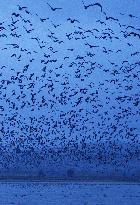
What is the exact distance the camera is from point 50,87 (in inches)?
1657

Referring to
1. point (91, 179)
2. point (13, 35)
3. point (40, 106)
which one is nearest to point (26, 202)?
point (40, 106)

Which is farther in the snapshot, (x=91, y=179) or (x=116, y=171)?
(x=116, y=171)

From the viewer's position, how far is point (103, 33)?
38250 mm

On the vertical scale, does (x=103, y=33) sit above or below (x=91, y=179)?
below

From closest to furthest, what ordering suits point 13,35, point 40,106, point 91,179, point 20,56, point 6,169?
1. point 13,35
2. point 20,56
3. point 40,106
4. point 91,179
5. point 6,169

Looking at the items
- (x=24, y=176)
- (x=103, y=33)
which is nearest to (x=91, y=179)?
(x=24, y=176)

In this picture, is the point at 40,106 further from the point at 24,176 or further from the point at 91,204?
the point at 24,176

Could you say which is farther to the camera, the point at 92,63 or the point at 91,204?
the point at 91,204

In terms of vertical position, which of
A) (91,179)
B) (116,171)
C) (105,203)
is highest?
(116,171)

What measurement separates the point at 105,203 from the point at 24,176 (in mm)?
77140

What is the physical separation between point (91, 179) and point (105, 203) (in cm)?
7078

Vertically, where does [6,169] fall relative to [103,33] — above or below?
above

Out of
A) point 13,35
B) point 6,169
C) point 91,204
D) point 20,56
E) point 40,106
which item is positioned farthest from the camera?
point 6,169

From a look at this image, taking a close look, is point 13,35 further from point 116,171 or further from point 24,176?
point 116,171
